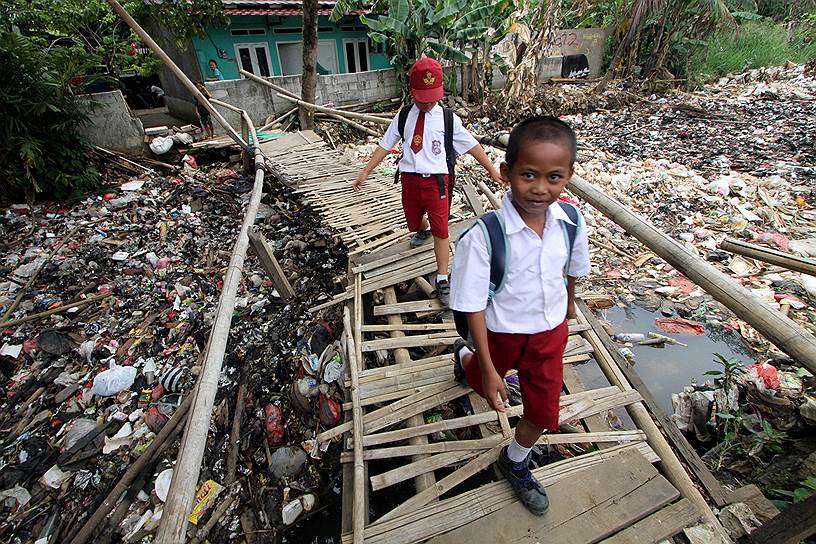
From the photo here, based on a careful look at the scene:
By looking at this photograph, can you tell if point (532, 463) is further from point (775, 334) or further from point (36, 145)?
point (36, 145)

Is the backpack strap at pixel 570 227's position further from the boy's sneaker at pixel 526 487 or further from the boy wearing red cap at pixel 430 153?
the boy wearing red cap at pixel 430 153

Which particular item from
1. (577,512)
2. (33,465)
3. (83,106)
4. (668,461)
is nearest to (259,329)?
(33,465)

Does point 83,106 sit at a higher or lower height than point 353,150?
higher

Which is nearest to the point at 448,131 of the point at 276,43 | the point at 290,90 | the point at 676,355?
the point at 676,355

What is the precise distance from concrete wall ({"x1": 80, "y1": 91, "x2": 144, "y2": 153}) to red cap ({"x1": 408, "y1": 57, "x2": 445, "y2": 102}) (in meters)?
6.01

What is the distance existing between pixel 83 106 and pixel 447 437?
7084mm

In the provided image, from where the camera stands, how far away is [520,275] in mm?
1366

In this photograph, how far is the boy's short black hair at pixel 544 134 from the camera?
1151mm

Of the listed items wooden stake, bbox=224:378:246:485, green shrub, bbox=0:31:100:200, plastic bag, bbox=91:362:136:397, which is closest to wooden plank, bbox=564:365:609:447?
wooden stake, bbox=224:378:246:485

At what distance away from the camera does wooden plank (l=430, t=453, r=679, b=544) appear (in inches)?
63.6

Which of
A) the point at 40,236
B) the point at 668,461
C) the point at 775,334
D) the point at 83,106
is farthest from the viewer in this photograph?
the point at 83,106

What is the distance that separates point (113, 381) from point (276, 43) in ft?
33.8

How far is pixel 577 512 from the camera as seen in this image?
168 centimetres

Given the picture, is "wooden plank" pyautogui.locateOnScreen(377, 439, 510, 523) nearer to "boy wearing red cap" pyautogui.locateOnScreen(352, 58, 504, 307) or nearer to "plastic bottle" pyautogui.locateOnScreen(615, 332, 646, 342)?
"boy wearing red cap" pyautogui.locateOnScreen(352, 58, 504, 307)
